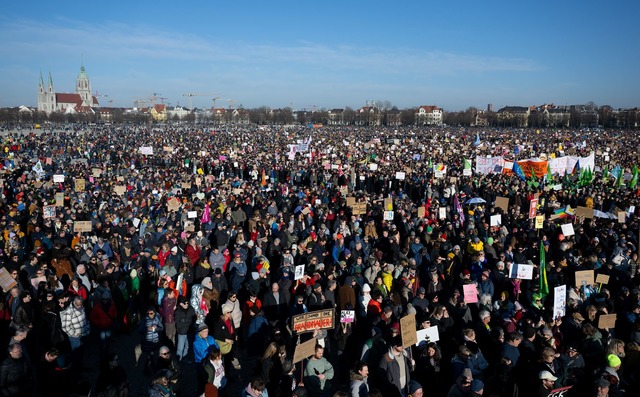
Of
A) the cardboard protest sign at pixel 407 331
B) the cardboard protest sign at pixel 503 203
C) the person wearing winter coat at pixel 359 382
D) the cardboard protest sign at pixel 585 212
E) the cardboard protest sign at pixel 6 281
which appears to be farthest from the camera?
the cardboard protest sign at pixel 503 203

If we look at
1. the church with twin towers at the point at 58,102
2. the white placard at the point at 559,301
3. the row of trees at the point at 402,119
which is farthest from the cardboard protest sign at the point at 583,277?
the church with twin towers at the point at 58,102

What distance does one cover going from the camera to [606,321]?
20.3ft

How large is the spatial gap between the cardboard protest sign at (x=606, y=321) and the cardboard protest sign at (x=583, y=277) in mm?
1415

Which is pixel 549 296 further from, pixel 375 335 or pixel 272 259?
pixel 272 259

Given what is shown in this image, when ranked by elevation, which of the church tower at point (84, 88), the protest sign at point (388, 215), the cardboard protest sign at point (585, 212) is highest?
the church tower at point (84, 88)

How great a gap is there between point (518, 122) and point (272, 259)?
402 ft

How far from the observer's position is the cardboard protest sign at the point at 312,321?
18.1 feet

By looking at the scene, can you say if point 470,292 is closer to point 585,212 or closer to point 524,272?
point 524,272

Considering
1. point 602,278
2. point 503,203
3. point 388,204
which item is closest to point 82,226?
point 388,204

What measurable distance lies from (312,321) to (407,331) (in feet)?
3.54

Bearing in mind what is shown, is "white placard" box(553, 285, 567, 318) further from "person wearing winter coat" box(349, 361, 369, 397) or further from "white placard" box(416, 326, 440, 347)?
"person wearing winter coat" box(349, 361, 369, 397)

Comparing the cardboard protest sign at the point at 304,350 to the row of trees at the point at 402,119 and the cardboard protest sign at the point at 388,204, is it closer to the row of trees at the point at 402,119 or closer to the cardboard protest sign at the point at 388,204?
the cardboard protest sign at the point at 388,204

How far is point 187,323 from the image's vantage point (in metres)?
6.37

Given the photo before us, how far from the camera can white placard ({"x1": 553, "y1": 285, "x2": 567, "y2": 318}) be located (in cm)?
674
